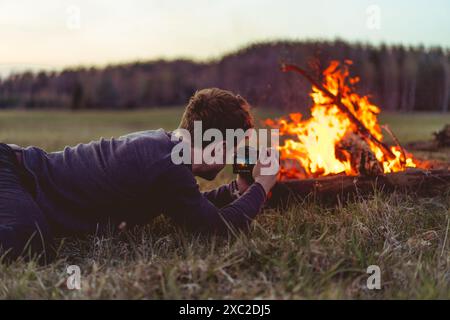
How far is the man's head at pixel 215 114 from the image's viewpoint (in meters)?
4.18

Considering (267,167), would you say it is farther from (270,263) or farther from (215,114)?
(270,263)

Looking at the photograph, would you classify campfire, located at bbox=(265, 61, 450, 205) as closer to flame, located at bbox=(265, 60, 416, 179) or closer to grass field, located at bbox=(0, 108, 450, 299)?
flame, located at bbox=(265, 60, 416, 179)

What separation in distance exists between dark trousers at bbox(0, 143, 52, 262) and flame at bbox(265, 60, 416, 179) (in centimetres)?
276

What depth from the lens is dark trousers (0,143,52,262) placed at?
3.97 metres

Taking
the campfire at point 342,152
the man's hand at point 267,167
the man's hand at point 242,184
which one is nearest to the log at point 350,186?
the campfire at point 342,152

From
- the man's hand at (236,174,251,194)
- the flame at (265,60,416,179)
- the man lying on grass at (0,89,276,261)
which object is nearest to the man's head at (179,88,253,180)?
the man lying on grass at (0,89,276,261)

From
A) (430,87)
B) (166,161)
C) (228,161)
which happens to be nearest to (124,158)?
(166,161)

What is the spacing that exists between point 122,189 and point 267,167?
112 centimetres

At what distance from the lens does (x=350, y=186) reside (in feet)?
17.3

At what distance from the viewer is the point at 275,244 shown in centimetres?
380

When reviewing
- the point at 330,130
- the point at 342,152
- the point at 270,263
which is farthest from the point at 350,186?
the point at 270,263

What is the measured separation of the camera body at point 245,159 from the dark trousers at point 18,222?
1.49 metres

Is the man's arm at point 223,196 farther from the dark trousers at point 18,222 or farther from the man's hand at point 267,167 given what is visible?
the dark trousers at point 18,222
